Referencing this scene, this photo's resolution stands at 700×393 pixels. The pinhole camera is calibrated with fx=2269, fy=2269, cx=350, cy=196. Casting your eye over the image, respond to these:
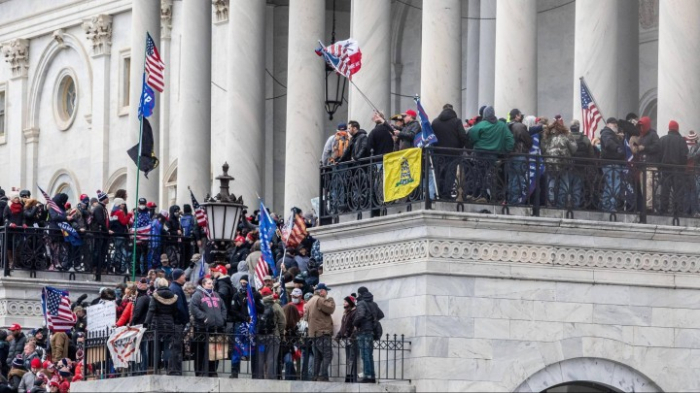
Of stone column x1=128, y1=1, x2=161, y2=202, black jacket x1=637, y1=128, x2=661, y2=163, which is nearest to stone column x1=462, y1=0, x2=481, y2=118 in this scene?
stone column x1=128, y1=1, x2=161, y2=202

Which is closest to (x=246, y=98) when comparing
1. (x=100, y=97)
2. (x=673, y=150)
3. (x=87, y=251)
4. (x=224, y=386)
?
(x=87, y=251)

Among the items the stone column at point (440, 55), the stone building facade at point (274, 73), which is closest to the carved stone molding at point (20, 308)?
the stone building facade at point (274, 73)

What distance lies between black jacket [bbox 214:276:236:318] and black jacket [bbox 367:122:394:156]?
308 cm

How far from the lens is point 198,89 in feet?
177

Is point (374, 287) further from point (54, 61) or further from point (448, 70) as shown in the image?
point (54, 61)

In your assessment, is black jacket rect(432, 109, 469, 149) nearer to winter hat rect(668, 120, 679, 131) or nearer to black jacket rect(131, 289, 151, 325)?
winter hat rect(668, 120, 679, 131)

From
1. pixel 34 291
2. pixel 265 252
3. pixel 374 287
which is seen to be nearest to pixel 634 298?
pixel 374 287

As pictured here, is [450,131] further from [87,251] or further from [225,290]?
[87,251]

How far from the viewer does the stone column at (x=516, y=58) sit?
40.6 meters

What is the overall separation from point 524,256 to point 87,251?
15.5m

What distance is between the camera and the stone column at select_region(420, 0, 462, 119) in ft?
137

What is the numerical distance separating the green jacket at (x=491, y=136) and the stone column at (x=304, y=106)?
41.7ft

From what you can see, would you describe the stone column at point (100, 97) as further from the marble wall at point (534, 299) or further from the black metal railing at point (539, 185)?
the marble wall at point (534, 299)

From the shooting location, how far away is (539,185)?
34.8 metres
